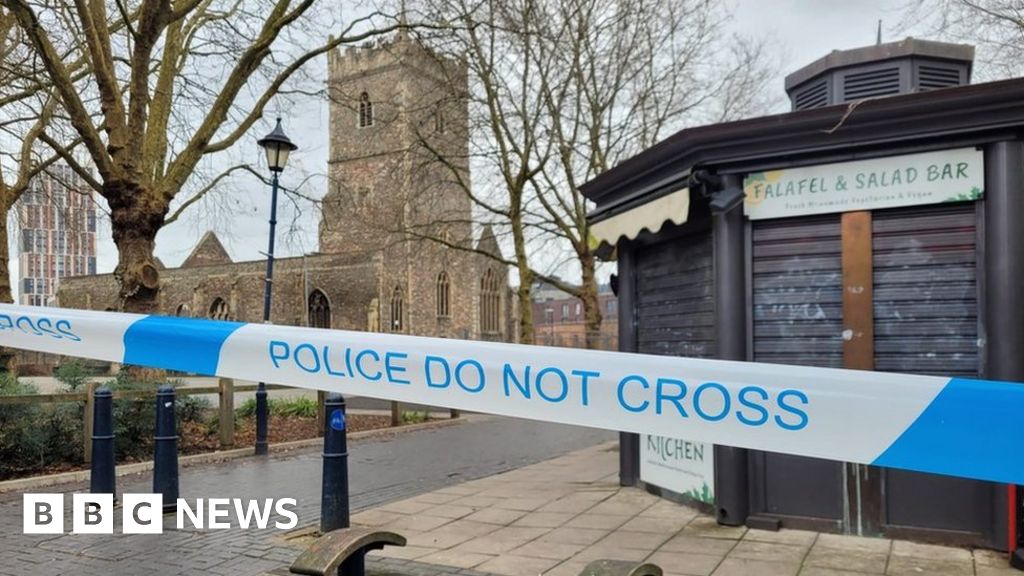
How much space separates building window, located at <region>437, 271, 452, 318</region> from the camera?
47.4 meters

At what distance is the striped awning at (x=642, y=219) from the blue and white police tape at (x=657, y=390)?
311 centimetres

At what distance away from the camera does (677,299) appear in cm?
689

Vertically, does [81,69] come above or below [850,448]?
above

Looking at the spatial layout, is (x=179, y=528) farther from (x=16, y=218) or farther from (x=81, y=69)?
(x=16, y=218)

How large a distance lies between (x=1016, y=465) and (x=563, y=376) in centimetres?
163

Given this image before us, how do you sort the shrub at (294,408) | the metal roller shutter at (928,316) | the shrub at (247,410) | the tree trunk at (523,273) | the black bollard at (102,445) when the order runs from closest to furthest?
the metal roller shutter at (928,316)
the black bollard at (102,445)
the shrub at (247,410)
the shrub at (294,408)
the tree trunk at (523,273)

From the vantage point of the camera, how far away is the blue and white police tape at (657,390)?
8.33ft

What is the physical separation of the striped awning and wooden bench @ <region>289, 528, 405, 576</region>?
3599mm

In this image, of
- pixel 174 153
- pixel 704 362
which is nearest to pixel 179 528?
pixel 704 362

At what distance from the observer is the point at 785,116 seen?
5.61 m

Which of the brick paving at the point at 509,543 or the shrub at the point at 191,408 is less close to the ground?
the shrub at the point at 191,408

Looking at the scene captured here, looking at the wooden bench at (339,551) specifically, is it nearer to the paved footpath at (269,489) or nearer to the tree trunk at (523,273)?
the paved footpath at (269,489)

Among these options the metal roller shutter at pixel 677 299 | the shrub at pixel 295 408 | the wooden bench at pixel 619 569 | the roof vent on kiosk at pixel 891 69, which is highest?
the roof vent on kiosk at pixel 891 69

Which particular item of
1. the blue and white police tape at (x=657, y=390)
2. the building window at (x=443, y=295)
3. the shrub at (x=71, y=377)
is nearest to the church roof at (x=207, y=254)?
the building window at (x=443, y=295)
